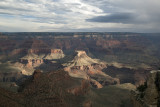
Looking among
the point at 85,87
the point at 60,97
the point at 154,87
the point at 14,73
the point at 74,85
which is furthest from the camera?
the point at 14,73

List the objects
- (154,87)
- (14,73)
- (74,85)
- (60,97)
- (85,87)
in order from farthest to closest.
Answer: (14,73), (85,87), (74,85), (60,97), (154,87)

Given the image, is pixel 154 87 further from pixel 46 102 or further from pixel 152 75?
pixel 46 102

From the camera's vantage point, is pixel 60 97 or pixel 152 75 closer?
pixel 152 75

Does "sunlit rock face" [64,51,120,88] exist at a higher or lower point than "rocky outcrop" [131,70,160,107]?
lower

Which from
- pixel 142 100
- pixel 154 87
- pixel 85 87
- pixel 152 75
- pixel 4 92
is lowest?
pixel 85 87

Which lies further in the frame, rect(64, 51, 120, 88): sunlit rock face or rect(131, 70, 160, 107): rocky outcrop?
rect(64, 51, 120, 88): sunlit rock face

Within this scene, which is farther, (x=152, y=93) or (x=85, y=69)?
(x=85, y=69)

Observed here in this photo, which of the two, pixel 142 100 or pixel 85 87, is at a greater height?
pixel 142 100

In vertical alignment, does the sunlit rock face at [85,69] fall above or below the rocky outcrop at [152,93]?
below

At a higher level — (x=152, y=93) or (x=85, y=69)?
(x=152, y=93)

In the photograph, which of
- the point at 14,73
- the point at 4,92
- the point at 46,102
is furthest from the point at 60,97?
the point at 14,73

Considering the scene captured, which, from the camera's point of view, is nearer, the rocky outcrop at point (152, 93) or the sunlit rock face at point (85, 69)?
the rocky outcrop at point (152, 93)
